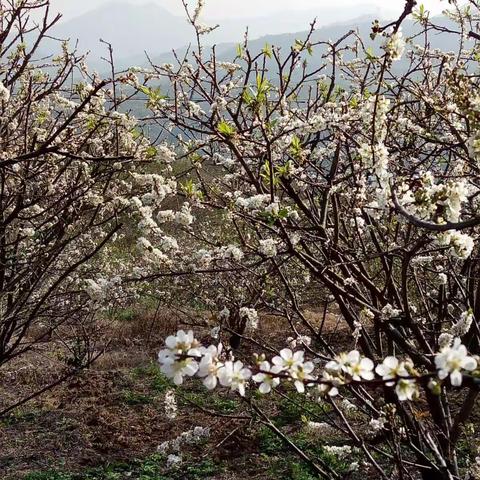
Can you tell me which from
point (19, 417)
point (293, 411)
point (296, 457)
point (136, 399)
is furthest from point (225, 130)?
point (19, 417)

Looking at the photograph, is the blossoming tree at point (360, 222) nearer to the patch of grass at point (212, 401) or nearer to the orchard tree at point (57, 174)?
the orchard tree at point (57, 174)

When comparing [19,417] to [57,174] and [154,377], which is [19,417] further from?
[57,174]

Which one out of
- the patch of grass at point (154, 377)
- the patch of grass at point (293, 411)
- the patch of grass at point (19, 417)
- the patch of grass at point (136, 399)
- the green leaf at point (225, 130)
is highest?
the green leaf at point (225, 130)

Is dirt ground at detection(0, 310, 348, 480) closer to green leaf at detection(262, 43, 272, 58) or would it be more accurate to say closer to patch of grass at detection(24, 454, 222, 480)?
patch of grass at detection(24, 454, 222, 480)

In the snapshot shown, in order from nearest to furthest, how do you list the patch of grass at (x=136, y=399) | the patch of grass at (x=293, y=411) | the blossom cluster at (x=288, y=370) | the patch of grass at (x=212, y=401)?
the blossom cluster at (x=288, y=370), the patch of grass at (x=293, y=411), the patch of grass at (x=212, y=401), the patch of grass at (x=136, y=399)

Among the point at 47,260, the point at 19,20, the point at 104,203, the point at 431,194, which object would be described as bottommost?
the point at 47,260

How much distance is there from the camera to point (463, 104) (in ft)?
5.84

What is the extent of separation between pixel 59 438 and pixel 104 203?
3.33 metres

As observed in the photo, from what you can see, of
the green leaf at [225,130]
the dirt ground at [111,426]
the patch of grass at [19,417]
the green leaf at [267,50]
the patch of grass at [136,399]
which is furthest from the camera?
the patch of grass at [136,399]

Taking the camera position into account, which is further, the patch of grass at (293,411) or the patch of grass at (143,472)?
the patch of grass at (293,411)

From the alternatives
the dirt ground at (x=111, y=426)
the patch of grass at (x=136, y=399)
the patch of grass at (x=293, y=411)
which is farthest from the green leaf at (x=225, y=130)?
the patch of grass at (x=136, y=399)

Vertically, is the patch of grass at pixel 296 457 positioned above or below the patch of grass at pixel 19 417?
above

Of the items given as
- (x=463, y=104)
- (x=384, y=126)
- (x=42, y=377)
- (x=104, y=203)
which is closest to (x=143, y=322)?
(x=42, y=377)

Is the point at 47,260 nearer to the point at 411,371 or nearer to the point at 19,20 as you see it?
the point at 19,20
